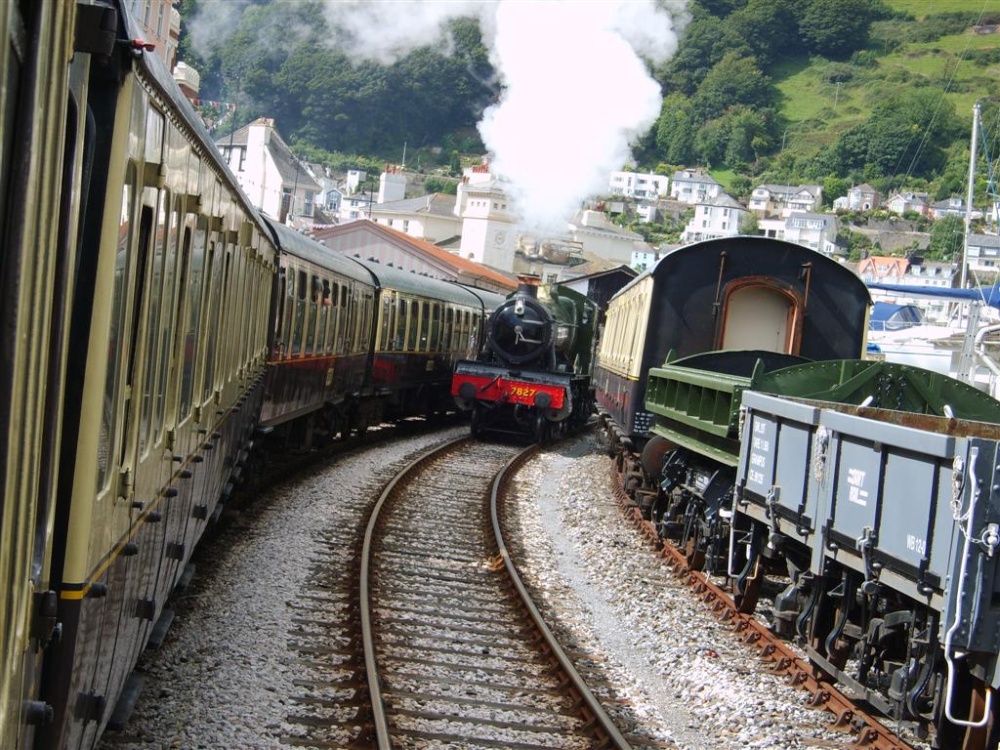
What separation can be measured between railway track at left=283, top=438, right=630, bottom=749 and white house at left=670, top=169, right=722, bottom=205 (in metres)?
174

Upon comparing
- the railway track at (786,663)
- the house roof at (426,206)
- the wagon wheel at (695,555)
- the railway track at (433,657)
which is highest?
the house roof at (426,206)

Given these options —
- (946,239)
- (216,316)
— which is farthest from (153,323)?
(946,239)

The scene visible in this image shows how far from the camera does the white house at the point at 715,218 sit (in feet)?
548

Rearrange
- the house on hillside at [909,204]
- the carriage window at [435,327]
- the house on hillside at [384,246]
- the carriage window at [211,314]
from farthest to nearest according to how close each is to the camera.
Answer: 1. the house on hillside at [909,204]
2. the house on hillside at [384,246]
3. the carriage window at [435,327]
4. the carriage window at [211,314]

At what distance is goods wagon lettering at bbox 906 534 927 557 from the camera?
246 inches

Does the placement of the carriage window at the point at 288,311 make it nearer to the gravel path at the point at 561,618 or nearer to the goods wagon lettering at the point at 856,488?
the gravel path at the point at 561,618

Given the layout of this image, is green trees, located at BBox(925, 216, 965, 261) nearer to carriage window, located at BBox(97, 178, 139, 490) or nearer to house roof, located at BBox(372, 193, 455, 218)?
house roof, located at BBox(372, 193, 455, 218)

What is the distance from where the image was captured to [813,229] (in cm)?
16025

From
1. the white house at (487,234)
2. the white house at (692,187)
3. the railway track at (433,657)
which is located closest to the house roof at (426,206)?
the white house at (487,234)

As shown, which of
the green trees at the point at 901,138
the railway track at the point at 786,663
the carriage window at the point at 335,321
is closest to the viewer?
the railway track at the point at 786,663

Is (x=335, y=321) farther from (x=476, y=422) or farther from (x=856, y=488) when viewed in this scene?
(x=856, y=488)

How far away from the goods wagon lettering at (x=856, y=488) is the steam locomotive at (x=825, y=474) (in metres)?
0.02

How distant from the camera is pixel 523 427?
27203mm

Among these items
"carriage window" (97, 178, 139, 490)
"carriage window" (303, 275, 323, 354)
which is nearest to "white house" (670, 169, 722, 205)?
"carriage window" (303, 275, 323, 354)
